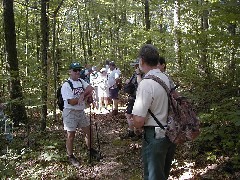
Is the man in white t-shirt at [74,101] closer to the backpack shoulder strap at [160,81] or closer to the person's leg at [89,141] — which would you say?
the person's leg at [89,141]

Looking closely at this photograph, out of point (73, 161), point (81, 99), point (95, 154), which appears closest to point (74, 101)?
point (81, 99)

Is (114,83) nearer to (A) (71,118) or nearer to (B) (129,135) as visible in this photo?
(B) (129,135)

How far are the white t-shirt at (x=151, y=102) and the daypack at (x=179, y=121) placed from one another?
47 mm

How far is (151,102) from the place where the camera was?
12.2ft

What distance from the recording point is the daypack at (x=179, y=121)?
371 centimetres

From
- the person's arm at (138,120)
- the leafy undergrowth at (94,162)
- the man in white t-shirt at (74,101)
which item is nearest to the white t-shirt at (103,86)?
the leafy undergrowth at (94,162)

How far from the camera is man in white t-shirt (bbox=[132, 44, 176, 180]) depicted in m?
3.69

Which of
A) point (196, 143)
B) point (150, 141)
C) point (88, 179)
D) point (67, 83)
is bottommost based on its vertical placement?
point (88, 179)

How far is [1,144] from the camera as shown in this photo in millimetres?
8055

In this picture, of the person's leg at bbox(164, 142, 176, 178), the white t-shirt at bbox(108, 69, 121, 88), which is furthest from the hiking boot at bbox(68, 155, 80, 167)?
the white t-shirt at bbox(108, 69, 121, 88)

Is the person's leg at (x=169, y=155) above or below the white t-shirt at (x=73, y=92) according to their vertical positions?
below

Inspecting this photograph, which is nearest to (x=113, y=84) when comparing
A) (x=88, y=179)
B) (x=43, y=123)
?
(x=43, y=123)

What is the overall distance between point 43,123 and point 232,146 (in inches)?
240

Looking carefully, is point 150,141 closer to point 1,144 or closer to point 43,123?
point 1,144
